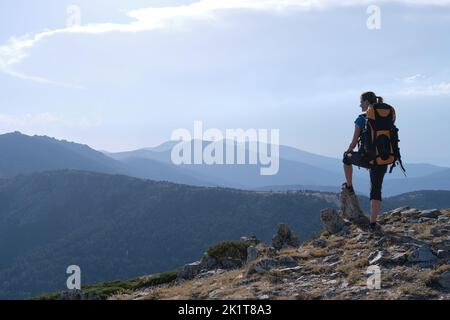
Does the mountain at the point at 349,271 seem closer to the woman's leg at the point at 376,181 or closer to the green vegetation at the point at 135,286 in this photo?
the woman's leg at the point at 376,181

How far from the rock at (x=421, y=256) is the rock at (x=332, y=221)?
4766 mm

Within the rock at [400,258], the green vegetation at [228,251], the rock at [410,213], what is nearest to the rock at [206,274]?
the green vegetation at [228,251]

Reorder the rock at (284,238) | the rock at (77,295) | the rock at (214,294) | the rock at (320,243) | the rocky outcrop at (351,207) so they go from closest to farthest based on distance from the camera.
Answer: the rock at (214,294) → the rock at (77,295) → the rock at (320,243) → the rocky outcrop at (351,207) → the rock at (284,238)

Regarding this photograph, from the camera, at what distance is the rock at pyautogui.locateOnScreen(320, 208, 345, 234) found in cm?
1532

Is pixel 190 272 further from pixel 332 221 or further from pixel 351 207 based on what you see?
pixel 351 207

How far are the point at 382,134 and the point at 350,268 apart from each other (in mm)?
3494

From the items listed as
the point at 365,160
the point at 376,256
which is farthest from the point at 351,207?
the point at 376,256

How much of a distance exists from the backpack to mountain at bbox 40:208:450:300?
201 cm

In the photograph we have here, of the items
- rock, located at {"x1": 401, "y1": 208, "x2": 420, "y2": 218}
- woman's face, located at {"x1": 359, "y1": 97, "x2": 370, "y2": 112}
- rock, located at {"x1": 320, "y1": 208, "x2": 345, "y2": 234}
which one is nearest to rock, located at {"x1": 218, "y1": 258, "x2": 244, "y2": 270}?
rock, located at {"x1": 320, "y1": 208, "x2": 345, "y2": 234}

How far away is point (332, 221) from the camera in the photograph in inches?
607

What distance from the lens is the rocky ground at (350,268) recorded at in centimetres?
904
